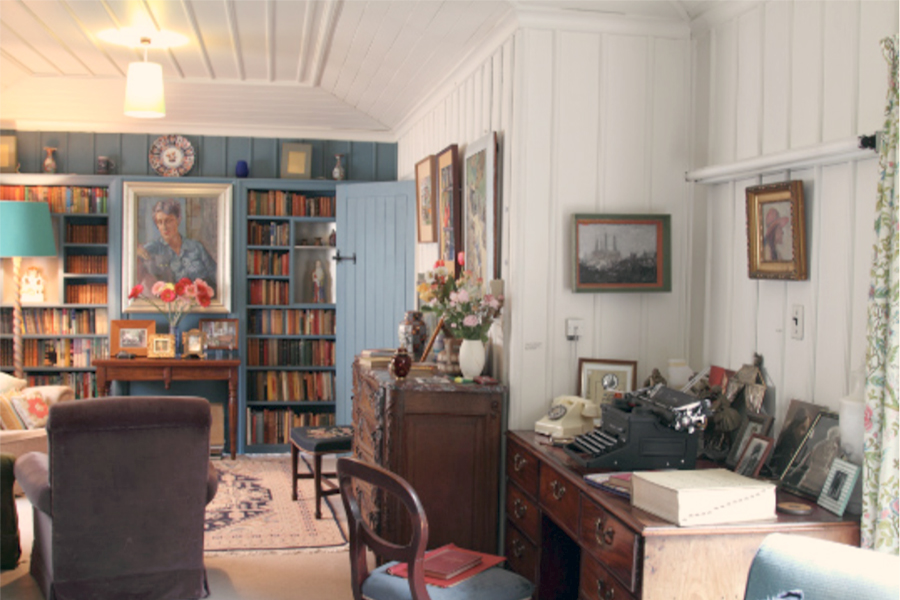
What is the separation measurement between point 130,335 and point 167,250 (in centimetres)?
77

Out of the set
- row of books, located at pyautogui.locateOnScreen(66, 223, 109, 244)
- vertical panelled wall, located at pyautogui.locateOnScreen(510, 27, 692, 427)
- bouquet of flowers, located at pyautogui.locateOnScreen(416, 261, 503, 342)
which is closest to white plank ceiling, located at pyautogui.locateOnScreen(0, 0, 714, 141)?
vertical panelled wall, located at pyautogui.locateOnScreen(510, 27, 692, 427)

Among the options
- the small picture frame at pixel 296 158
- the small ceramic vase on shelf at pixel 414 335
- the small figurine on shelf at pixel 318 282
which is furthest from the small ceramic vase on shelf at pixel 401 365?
the small picture frame at pixel 296 158

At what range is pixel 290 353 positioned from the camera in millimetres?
7844

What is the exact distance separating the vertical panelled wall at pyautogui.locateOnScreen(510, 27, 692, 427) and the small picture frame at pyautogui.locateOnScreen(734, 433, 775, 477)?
3.36 feet

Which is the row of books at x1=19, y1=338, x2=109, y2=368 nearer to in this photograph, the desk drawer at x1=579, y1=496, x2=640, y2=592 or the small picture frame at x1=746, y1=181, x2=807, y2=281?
the desk drawer at x1=579, y1=496, x2=640, y2=592

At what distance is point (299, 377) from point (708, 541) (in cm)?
554

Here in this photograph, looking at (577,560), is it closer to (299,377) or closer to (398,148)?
(299,377)

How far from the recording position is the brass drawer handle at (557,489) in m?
3.34

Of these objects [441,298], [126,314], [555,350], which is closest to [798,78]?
[555,350]

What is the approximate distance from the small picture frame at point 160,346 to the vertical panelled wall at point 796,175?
4.64 m

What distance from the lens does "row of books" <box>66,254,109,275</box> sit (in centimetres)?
762

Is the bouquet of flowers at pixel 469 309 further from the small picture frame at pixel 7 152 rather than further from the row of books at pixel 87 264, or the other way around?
the small picture frame at pixel 7 152

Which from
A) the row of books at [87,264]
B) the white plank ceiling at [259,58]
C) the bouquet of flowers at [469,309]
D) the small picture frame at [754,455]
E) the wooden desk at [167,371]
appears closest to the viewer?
the small picture frame at [754,455]

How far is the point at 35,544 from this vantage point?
454 centimetres
